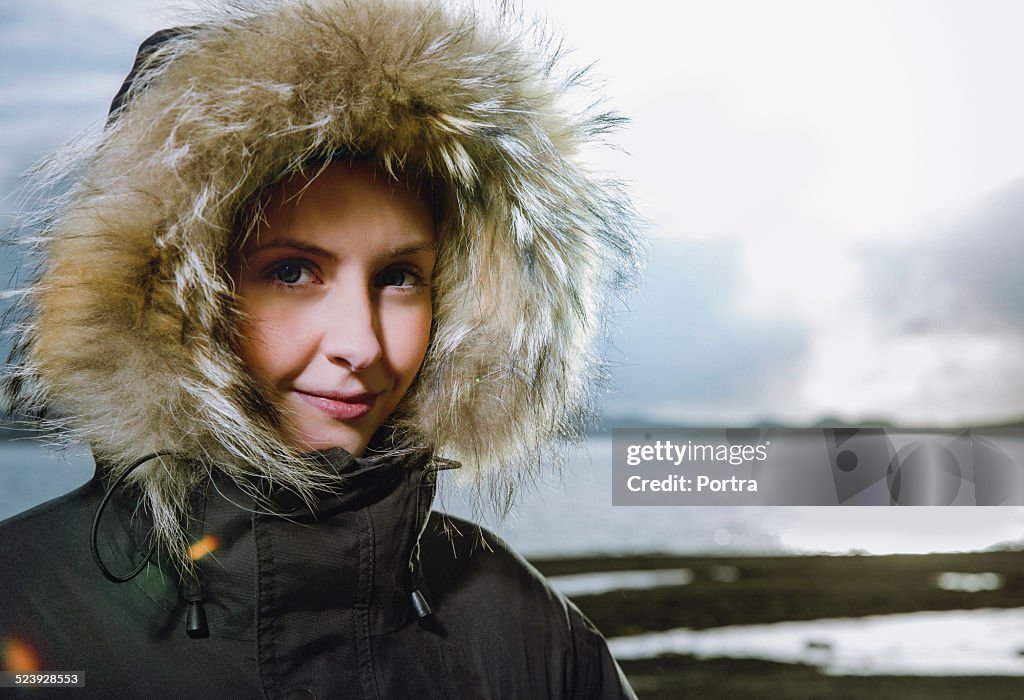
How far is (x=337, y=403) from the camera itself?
77 centimetres

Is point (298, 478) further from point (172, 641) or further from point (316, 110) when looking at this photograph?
point (316, 110)

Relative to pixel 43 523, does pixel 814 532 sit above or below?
below

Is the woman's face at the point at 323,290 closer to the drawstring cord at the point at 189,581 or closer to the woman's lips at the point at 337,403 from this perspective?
the woman's lips at the point at 337,403

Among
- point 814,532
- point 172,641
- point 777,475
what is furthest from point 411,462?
point 814,532

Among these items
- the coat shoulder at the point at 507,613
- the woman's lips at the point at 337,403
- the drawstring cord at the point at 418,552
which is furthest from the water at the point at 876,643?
the woman's lips at the point at 337,403

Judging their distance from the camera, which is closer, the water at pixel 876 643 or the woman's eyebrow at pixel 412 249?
the woman's eyebrow at pixel 412 249

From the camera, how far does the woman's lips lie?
77cm

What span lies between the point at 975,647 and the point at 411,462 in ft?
7.79

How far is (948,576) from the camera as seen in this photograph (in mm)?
3238

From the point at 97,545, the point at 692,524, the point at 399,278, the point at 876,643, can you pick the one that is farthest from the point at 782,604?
the point at 97,545

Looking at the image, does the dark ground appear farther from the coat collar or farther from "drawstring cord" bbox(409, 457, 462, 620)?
the coat collar

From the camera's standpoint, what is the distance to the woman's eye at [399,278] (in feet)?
2.62

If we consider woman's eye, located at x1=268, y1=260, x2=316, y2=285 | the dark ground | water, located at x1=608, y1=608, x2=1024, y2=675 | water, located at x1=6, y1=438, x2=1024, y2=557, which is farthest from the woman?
water, located at x1=608, y1=608, x2=1024, y2=675

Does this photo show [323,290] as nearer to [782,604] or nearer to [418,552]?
[418,552]
